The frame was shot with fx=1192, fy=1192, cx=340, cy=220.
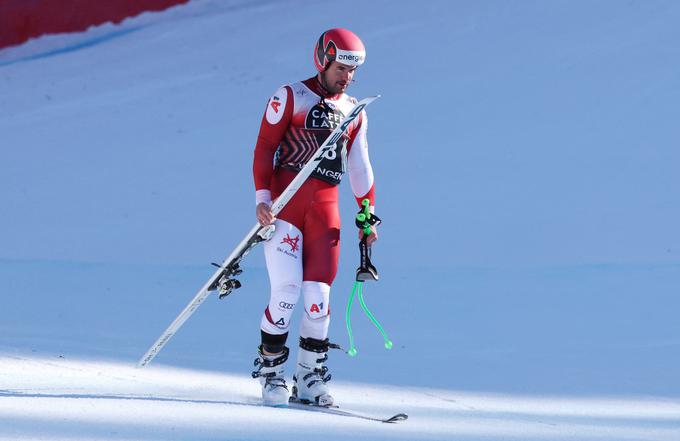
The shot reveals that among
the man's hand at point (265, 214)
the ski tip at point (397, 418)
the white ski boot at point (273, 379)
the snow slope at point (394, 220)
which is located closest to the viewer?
the ski tip at point (397, 418)

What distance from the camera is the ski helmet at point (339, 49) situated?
4.90 metres

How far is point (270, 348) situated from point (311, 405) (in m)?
0.30

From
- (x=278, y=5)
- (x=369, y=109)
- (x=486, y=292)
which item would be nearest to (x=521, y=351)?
(x=486, y=292)

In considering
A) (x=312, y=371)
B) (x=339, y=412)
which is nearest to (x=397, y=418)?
(x=339, y=412)

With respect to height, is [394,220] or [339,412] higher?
[394,220]

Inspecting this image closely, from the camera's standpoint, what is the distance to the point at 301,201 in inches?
195

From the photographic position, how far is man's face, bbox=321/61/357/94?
16.2 ft

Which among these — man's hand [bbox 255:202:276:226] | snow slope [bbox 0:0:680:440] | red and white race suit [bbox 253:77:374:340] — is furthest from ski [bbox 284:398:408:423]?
man's hand [bbox 255:202:276:226]

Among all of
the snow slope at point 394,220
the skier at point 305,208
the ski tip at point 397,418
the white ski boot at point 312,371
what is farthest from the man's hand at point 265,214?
the ski tip at point 397,418

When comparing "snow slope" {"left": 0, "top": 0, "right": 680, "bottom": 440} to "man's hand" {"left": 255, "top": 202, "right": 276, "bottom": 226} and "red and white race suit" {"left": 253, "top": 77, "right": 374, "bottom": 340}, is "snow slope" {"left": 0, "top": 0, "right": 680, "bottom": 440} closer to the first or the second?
"red and white race suit" {"left": 253, "top": 77, "right": 374, "bottom": 340}

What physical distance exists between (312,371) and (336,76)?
4.10 ft

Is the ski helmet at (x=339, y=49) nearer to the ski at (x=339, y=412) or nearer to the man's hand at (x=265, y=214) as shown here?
the man's hand at (x=265, y=214)

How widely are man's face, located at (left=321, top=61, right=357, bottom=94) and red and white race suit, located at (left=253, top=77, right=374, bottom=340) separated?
0.03 metres

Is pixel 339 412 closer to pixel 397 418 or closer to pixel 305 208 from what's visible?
pixel 397 418
